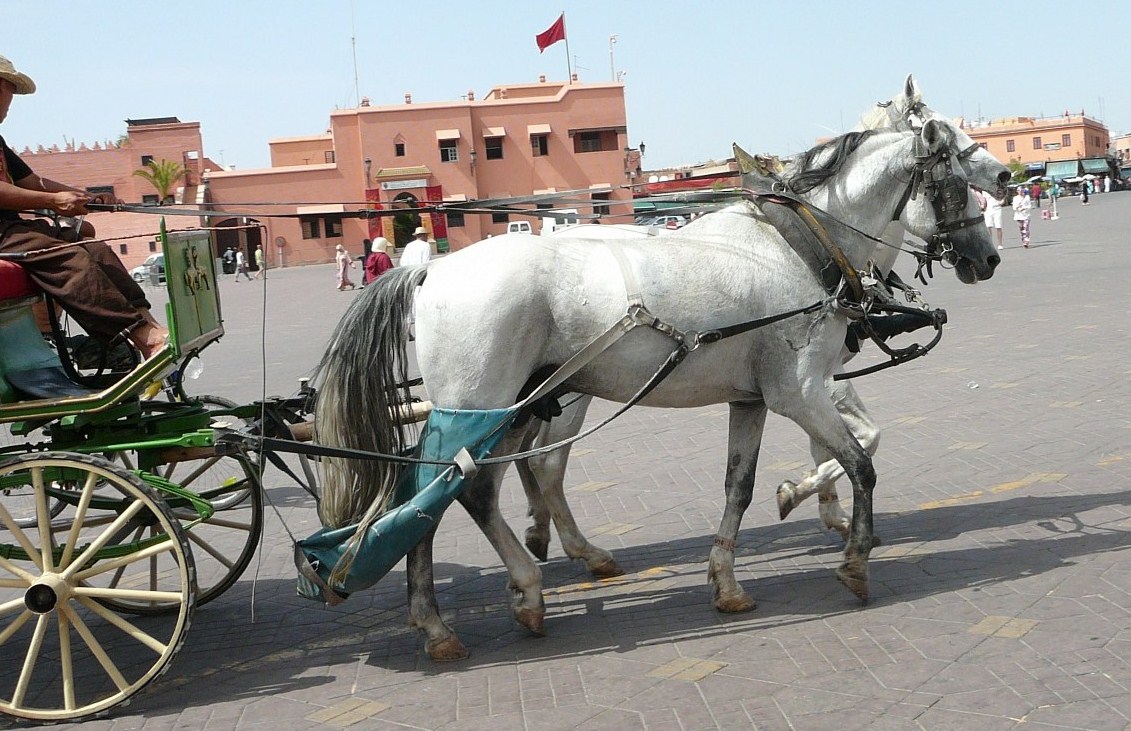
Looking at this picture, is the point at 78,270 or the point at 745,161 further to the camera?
the point at 745,161

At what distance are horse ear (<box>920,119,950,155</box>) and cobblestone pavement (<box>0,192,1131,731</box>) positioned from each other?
1883 mm

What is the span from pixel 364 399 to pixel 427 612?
0.88 metres

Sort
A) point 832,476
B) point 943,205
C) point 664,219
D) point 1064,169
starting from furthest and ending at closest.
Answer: point 1064,169, point 664,219, point 832,476, point 943,205

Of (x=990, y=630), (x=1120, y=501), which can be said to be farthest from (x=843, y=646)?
(x=1120, y=501)

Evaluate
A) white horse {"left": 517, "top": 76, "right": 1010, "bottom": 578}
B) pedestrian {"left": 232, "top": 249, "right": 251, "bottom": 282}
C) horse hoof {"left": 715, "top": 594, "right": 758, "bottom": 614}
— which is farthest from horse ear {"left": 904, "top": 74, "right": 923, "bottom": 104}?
pedestrian {"left": 232, "top": 249, "right": 251, "bottom": 282}

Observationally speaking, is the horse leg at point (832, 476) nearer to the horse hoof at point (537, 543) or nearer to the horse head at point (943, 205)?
the horse head at point (943, 205)

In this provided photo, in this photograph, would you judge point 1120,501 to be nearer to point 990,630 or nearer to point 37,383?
point 990,630

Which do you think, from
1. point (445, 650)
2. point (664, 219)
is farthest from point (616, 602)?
point (664, 219)

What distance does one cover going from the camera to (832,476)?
5.73 m

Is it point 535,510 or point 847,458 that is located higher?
point 847,458

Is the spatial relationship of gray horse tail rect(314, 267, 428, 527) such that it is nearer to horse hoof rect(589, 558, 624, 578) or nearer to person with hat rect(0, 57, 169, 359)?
person with hat rect(0, 57, 169, 359)

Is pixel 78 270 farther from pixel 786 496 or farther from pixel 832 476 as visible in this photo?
pixel 832 476

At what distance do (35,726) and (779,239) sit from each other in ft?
A: 11.4

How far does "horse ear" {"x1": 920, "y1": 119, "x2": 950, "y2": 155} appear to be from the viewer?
5074 millimetres
